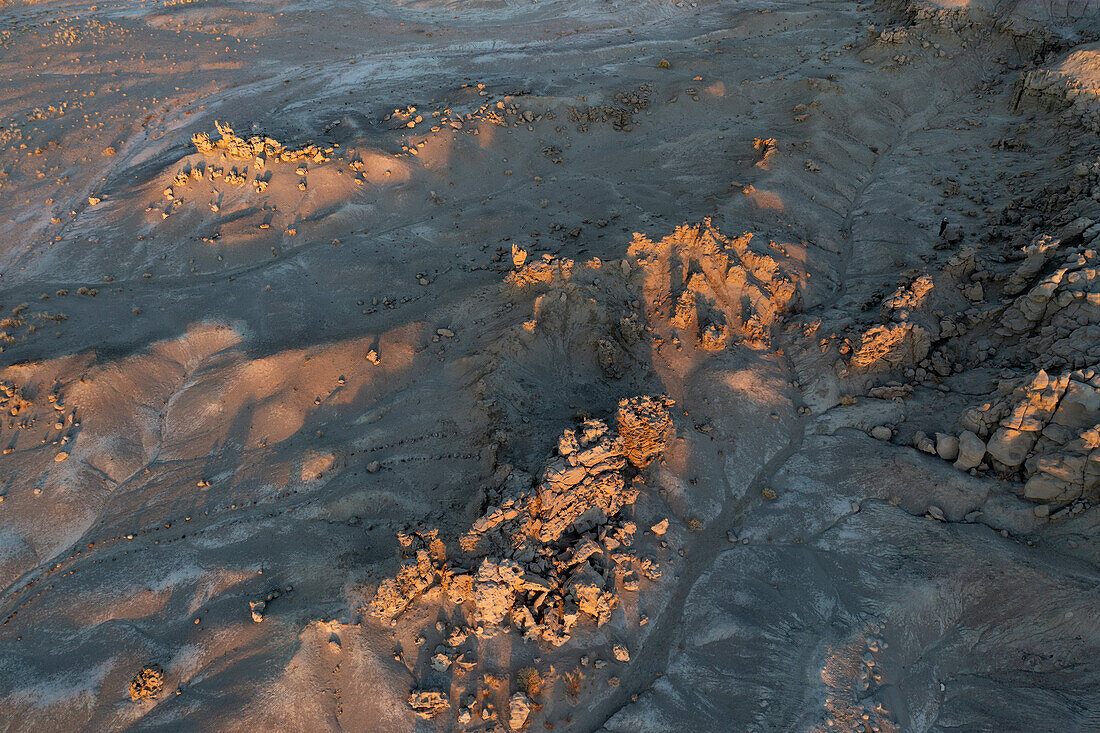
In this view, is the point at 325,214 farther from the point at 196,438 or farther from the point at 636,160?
the point at 636,160

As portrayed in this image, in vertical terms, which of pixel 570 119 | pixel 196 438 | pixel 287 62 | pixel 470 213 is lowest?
pixel 196 438

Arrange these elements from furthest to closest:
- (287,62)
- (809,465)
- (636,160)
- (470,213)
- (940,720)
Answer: (287,62), (636,160), (470,213), (809,465), (940,720)

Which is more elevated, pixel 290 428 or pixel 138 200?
pixel 138 200

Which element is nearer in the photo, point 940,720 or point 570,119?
point 940,720

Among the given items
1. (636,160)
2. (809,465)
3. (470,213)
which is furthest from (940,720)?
(636,160)

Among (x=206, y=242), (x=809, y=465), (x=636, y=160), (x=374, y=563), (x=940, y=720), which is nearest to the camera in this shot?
(x=940, y=720)

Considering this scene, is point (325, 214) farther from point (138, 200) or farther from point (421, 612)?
point (421, 612)

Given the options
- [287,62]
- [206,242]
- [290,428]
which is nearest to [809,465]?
[290,428]
